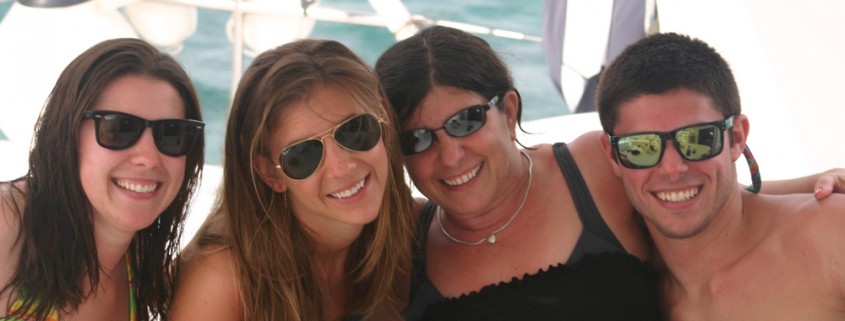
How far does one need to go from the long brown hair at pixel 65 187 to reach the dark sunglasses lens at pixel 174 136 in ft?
0.33

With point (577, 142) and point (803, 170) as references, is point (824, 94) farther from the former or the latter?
point (577, 142)

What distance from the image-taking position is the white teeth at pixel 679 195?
6.86 feet

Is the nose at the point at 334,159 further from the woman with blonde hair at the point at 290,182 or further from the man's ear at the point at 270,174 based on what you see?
the man's ear at the point at 270,174

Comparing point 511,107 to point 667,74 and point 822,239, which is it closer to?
point 667,74

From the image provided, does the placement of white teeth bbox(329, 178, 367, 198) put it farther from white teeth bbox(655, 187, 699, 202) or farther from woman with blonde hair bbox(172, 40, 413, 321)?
white teeth bbox(655, 187, 699, 202)

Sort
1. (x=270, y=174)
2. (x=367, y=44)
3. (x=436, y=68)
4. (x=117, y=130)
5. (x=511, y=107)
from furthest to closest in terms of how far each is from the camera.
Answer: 1. (x=367, y=44)
2. (x=511, y=107)
3. (x=436, y=68)
4. (x=270, y=174)
5. (x=117, y=130)

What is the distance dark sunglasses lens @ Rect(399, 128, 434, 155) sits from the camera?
224 centimetres

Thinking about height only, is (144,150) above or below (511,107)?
above

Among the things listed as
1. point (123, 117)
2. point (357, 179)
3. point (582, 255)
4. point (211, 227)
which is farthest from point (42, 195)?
point (582, 255)

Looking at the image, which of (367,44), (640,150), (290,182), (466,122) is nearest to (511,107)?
(466,122)

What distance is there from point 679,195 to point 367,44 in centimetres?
889

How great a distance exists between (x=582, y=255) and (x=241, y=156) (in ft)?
2.94

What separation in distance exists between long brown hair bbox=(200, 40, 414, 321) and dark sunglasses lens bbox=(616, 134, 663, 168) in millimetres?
550

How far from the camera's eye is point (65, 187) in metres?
1.96
